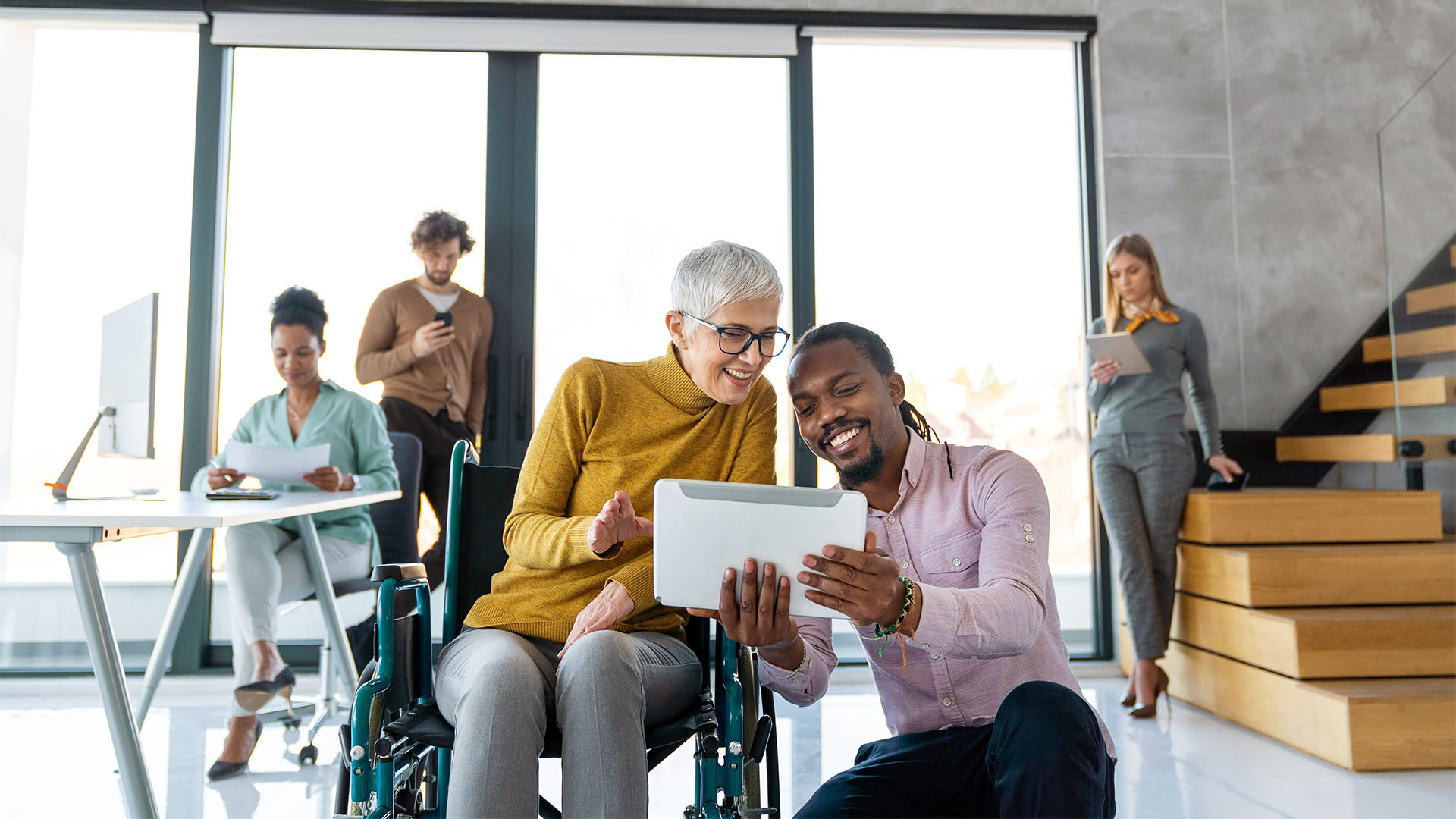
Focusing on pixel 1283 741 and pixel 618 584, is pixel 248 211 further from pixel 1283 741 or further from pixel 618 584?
pixel 1283 741

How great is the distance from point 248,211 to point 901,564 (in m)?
3.29

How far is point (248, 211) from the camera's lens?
3564mm

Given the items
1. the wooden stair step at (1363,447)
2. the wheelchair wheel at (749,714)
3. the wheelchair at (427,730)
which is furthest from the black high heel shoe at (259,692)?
the wooden stair step at (1363,447)

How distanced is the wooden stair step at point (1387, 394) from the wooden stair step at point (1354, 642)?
0.81 m

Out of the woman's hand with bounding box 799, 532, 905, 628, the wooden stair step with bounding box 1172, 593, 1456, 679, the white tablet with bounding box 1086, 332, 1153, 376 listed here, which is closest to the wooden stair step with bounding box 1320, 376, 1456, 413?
the wooden stair step with bounding box 1172, 593, 1456, 679

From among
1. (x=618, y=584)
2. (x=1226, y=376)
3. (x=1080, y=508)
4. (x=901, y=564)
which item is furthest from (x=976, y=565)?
(x=1226, y=376)

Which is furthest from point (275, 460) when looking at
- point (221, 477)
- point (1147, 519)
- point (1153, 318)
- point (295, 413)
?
point (1153, 318)

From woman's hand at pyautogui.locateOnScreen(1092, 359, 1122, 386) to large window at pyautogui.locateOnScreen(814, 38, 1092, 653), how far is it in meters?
0.55

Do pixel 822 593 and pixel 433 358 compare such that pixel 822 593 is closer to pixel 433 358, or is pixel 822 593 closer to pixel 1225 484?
pixel 433 358

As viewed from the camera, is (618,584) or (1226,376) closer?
(618,584)

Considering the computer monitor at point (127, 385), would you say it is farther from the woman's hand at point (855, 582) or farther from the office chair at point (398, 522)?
the woman's hand at point (855, 582)

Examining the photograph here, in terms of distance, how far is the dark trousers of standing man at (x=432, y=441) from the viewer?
10.9 feet

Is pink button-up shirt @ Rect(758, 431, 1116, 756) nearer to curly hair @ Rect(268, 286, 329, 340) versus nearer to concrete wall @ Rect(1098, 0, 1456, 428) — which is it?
curly hair @ Rect(268, 286, 329, 340)

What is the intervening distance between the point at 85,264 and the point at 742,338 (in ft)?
10.8
